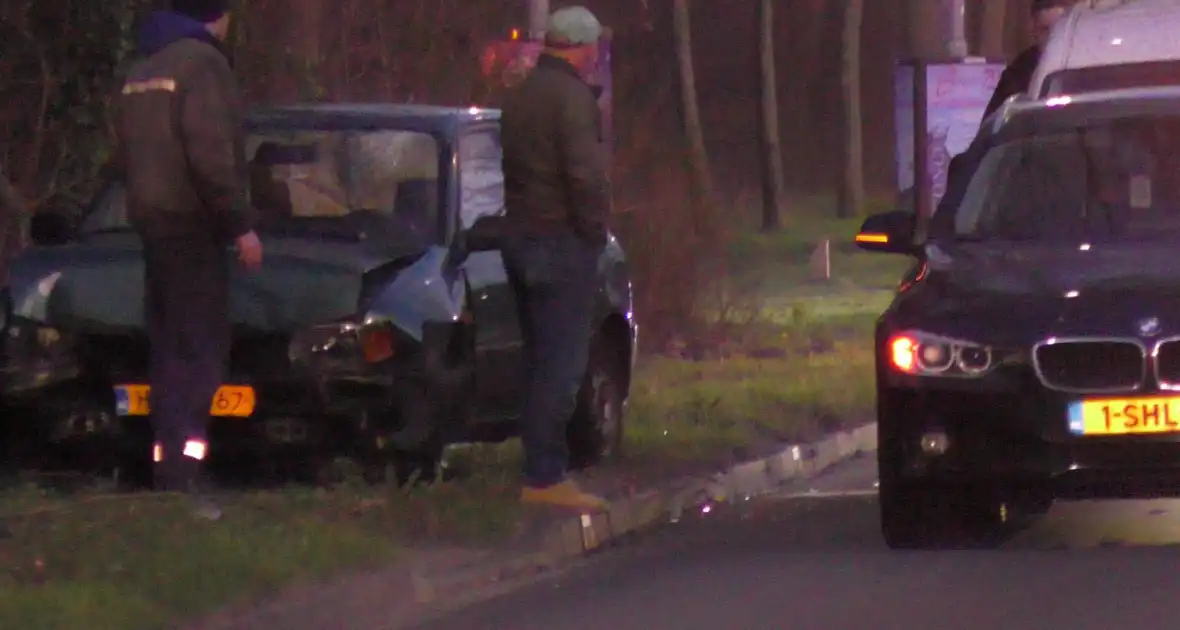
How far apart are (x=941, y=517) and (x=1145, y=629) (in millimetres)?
1764

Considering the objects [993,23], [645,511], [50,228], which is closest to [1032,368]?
[645,511]

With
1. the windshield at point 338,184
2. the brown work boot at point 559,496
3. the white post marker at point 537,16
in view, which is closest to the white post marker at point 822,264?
the white post marker at point 537,16

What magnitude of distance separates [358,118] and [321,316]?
154 centimetres

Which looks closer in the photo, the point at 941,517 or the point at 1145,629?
the point at 1145,629

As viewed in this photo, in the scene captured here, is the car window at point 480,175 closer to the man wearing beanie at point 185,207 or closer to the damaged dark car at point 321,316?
the damaged dark car at point 321,316

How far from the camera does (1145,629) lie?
762cm

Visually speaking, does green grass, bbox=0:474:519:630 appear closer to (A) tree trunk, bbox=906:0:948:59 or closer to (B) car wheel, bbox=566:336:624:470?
(B) car wheel, bbox=566:336:624:470

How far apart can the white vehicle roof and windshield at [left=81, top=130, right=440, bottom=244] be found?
355 cm

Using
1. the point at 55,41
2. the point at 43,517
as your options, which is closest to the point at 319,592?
the point at 43,517

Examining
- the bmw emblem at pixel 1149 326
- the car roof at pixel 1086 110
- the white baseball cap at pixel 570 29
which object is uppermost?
the white baseball cap at pixel 570 29

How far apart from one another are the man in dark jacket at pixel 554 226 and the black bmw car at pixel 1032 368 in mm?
1376

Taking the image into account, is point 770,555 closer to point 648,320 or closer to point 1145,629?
point 1145,629

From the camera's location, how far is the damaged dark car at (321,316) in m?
10.0

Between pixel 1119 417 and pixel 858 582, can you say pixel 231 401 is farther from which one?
pixel 1119 417
